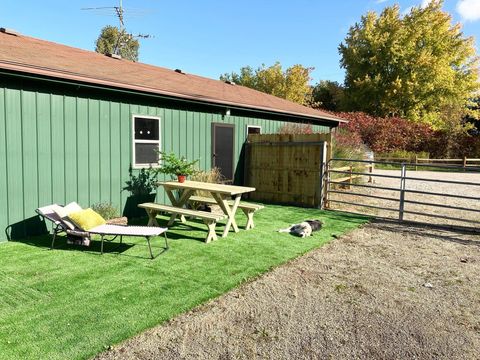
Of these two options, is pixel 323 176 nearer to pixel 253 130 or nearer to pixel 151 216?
pixel 253 130

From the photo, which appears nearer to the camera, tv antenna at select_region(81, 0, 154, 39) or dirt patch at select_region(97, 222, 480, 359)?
dirt patch at select_region(97, 222, 480, 359)

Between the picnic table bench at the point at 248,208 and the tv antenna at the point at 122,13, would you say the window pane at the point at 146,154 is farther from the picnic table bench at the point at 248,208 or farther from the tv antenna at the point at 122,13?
the tv antenna at the point at 122,13

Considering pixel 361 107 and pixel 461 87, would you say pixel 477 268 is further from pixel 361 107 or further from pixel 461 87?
pixel 461 87

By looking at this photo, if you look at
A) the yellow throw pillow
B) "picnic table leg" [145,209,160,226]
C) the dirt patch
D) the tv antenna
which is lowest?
the dirt patch

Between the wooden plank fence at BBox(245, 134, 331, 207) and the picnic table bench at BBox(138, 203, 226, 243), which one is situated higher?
the wooden plank fence at BBox(245, 134, 331, 207)

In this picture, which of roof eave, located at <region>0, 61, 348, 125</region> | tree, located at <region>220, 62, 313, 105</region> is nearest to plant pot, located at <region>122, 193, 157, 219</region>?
roof eave, located at <region>0, 61, 348, 125</region>

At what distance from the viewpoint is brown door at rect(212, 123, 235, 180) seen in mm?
9734

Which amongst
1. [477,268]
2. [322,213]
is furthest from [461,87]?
[477,268]

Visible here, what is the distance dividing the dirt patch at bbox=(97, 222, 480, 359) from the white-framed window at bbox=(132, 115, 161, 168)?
416 centimetres

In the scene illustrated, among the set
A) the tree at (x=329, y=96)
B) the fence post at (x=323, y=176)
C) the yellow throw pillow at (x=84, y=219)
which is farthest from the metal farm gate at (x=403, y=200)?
the tree at (x=329, y=96)

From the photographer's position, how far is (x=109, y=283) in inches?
163

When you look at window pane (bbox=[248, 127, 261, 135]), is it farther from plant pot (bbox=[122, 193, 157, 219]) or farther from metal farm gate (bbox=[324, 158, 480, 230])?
plant pot (bbox=[122, 193, 157, 219])

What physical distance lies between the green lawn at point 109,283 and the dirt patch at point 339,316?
0.86ft

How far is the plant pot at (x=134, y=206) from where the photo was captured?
7567 mm
